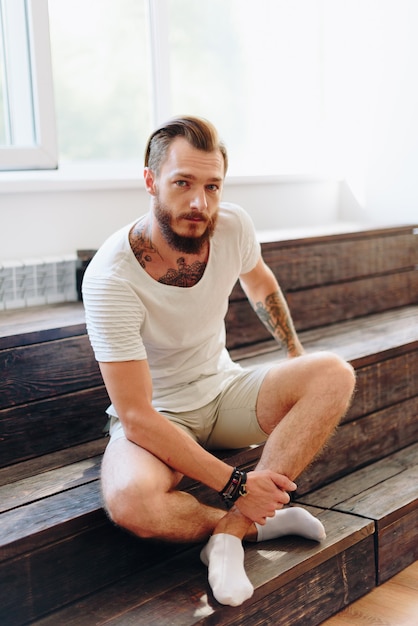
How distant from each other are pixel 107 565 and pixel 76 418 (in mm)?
480

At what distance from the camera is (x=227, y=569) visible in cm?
173

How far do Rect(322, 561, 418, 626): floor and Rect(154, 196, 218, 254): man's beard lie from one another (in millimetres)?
952

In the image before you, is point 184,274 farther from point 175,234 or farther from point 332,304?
point 332,304

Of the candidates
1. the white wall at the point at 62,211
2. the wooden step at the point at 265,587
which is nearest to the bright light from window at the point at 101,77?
the white wall at the point at 62,211

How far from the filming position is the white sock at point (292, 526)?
6.46ft

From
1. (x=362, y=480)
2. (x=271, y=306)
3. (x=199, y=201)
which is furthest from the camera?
(x=362, y=480)

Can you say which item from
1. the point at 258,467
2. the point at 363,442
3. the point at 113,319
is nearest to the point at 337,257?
the point at 363,442

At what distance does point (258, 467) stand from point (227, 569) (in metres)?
0.29

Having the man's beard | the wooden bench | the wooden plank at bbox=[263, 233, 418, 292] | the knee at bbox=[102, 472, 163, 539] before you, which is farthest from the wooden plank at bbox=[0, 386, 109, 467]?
the wooden plank at bbox=[263, 233, 418, 292]

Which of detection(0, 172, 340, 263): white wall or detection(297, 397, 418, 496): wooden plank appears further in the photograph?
detection(0, 172, 340, 263): white wall

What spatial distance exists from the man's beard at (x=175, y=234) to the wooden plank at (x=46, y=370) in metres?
0.43

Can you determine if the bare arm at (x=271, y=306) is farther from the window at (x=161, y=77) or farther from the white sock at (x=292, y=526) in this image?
the window at (x=161, y=77)

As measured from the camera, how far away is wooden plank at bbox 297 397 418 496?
2404 mm

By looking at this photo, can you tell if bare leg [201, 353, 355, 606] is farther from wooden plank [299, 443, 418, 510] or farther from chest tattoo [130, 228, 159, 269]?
chest tattoo [130, 228, 159, 269]
